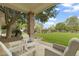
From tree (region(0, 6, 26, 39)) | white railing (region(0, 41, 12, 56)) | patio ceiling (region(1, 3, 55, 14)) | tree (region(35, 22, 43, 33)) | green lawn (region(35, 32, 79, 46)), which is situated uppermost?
patio ceiling (region(1, 3, 55, 14))

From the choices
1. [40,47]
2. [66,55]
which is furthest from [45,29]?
[66,55]

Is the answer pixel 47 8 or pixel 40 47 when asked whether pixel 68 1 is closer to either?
pixel 47 8

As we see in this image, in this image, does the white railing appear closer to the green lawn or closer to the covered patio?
the covered patio

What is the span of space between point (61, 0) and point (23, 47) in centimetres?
70

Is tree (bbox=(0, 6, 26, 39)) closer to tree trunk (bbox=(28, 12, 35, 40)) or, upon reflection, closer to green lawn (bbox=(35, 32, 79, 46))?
tree trunk (bbox=(28, 12, 35, 40))

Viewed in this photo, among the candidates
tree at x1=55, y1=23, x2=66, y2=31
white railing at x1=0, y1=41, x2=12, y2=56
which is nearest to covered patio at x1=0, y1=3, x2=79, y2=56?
white railing at x1=0, y1=41, x2=12, y2=56

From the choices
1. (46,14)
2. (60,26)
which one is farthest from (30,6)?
(60,26)

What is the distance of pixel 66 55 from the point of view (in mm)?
1908

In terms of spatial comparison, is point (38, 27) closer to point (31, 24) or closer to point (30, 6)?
point (31, 24)

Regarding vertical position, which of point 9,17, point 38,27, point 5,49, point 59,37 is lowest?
point 5,49

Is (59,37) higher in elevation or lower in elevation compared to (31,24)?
lower

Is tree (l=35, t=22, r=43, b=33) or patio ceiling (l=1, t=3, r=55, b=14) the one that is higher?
patio ceiling (l=1, t=3, r=55, b=14)

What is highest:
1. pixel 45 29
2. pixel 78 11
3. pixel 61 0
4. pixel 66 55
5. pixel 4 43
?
pixel 61 0

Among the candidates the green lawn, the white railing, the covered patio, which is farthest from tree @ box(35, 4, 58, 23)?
the white railing
